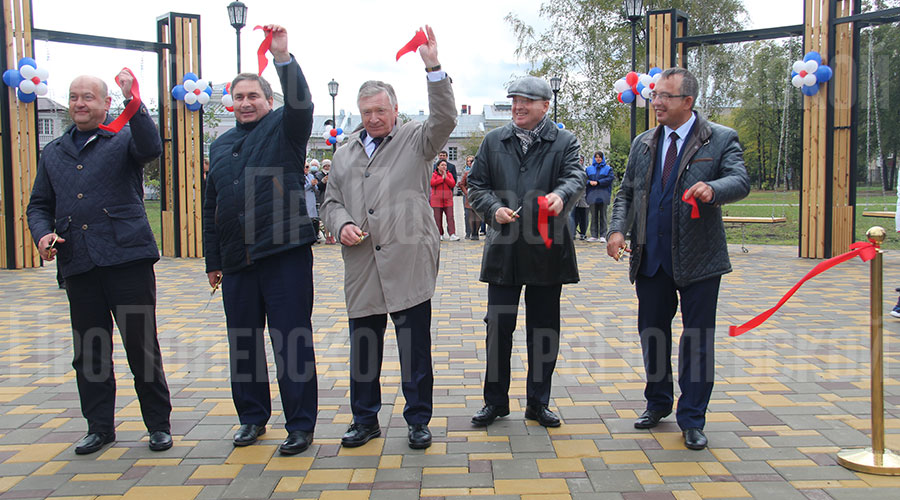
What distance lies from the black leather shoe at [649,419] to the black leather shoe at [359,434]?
1.41 m

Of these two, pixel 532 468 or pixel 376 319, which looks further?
pixel 376 319

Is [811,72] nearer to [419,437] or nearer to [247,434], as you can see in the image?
[419,437]

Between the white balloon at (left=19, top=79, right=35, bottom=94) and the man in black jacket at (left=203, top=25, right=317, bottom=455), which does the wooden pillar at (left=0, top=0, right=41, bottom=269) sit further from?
the man in black jacket at (left=203, top=25, right=317, bottom=455)

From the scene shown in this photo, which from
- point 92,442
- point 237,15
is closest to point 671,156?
point 92,442

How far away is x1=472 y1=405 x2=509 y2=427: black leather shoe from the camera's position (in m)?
4.12

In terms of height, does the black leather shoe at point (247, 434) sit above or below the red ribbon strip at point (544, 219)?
below

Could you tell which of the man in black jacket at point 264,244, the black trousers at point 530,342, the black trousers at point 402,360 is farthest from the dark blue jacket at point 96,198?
the black trousers at point 530,342

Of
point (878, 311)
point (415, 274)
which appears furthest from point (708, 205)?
point (415, 274)

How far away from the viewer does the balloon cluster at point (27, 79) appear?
10969mm

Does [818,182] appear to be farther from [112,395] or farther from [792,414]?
[112,395]

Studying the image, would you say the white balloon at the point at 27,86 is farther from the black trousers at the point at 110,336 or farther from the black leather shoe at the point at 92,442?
the black leather shoe at the point at 92,442

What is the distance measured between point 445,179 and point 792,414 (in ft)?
39.5

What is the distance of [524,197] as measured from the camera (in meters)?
4.12

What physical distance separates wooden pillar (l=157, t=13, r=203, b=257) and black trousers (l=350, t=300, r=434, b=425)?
33.5 feet
